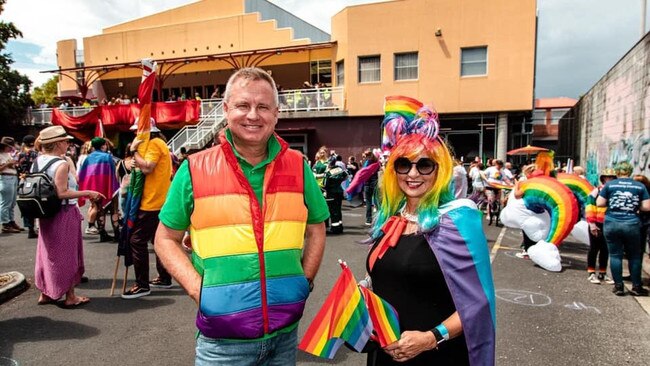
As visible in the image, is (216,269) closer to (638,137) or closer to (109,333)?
(109,333)

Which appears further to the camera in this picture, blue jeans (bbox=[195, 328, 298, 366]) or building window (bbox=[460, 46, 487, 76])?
building window (bbox=[460, 46, 487, 76])

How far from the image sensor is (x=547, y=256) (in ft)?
22.1

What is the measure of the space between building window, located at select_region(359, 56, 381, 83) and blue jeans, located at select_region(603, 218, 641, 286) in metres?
15.2

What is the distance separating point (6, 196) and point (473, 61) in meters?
17.3

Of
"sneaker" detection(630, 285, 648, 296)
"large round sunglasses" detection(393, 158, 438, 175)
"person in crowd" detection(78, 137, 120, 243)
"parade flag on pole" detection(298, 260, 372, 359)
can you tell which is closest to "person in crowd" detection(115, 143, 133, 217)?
"person in crowd" detection(78, 137, 120, 243)

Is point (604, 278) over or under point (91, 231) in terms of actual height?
under

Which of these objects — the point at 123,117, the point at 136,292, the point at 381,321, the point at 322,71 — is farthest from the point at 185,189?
the point at 123,117

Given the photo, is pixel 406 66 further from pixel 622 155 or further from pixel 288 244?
pixel 288 244

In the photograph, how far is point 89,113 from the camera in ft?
74.5

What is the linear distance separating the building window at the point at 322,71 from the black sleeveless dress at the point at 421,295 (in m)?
21.2

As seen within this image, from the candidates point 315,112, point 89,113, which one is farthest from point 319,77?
point 89,113

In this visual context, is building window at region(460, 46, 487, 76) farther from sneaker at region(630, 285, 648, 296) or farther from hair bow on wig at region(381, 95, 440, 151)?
hair bow on wig at region(381, 95, 440, 151)

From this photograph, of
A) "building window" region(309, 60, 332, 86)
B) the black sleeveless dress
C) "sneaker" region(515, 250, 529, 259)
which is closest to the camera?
the black sleeveless dress

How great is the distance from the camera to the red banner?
2073 centimetres
